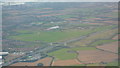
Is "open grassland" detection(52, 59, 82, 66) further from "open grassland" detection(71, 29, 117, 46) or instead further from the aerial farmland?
"open grassland" detection(71, 29, 117, 46)

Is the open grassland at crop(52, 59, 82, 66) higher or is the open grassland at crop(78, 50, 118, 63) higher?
the open grassland at crop(52, 59, 82, 66)

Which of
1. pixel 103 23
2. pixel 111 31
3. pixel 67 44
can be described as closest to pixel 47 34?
pixel 67 44

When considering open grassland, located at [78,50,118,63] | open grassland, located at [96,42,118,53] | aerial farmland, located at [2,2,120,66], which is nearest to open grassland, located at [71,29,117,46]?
aerial farmland, located at [2,2,120,66]

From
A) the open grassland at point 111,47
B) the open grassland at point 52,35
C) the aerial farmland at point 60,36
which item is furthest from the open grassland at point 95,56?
the open grassland at point 52,35

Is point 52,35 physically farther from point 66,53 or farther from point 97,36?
point 66,53

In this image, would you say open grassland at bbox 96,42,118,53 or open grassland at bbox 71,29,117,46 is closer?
open grassland at bbox 96,42,118,53

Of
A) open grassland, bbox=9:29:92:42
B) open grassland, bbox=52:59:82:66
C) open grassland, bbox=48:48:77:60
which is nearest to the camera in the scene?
open grassland, bbox=52:59:82:66

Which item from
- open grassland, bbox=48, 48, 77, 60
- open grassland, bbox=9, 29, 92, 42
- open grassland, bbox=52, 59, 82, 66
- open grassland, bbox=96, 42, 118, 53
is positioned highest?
open grassland, bbox=52, 59, 82, 66

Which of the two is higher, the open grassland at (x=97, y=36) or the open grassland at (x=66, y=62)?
the open grassland at (x=66, y=62)

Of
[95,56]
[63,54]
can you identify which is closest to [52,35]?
[63,54]

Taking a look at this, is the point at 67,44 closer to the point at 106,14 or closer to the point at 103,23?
the point at 103,23

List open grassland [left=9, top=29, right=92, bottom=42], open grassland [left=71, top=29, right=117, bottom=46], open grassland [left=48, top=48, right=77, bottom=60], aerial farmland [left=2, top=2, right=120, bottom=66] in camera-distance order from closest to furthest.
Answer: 1. aerial farmland [left=2, top=2, right=120, bottom=66]
2. open grassland [left=48, top=48, right=77, bottom=60]
3. open grassland [left=71, top=29, right=117, bottom=46]
4. open grassland [left=9, top=29, right=92, bottom=42]

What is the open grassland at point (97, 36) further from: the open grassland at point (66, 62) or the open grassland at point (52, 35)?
the open grassland at point (66, 62)
